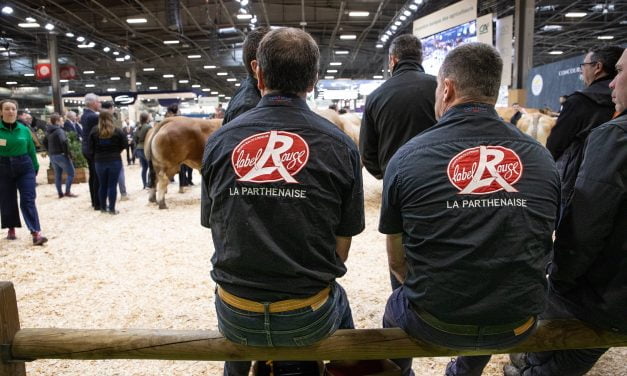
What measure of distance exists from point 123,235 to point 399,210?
582cm

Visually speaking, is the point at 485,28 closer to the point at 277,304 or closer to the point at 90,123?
the point at 90,123

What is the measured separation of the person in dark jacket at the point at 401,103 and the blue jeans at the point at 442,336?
1.49m

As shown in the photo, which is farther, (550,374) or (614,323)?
(550,374)

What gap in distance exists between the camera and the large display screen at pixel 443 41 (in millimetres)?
12078

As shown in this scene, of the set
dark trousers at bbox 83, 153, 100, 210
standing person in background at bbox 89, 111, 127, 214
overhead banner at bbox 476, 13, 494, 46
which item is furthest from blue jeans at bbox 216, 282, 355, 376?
overhead banner at bbox 476, 13, 494, 46

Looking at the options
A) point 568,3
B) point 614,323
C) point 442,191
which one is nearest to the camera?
point 442,191

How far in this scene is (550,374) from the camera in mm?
2238

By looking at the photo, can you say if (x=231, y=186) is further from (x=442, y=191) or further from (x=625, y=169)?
(x=625, y=169)

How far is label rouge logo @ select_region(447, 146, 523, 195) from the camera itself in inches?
61.5

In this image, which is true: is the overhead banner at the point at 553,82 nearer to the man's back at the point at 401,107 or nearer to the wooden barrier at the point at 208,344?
the man's back at the point at 401,107

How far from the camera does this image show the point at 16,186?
592cm

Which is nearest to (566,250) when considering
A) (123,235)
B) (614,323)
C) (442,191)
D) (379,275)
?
(614,323)

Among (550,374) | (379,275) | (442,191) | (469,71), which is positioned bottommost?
(379,275)

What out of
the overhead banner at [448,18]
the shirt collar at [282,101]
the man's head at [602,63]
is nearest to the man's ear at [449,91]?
the shirt collar at [282,101]
